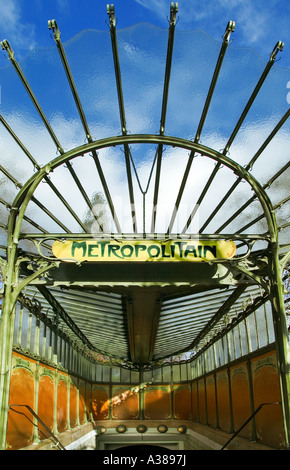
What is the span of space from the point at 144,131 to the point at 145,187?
1.58m

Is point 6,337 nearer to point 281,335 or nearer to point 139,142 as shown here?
point 139,142

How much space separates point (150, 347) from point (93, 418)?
6.83 metres

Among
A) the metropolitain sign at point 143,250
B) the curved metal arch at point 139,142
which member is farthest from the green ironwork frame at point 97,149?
the metropolitain sign at point 143,250

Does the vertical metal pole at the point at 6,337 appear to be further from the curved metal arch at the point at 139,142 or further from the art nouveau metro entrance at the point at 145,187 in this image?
→ the curved metal arch at the point at 139,142

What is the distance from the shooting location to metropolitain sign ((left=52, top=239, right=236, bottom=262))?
7.74 m

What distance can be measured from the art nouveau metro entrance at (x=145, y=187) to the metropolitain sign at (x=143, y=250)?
0.02 meters

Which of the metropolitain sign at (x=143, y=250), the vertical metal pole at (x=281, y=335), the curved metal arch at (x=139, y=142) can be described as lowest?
the vertical metal pole at (x=281, y=335)

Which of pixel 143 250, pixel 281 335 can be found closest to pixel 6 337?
pixel 143 250

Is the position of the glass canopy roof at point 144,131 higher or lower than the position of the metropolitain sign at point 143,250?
higher

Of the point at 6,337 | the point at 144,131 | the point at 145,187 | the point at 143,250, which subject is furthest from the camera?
the point at 145,187

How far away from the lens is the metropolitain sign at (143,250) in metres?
7.74

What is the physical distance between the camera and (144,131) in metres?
7.91

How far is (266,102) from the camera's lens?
279 inches

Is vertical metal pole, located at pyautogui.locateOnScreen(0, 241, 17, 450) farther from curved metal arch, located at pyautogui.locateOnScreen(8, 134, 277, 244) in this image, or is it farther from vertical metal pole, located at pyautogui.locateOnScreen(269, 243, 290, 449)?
vertical metal pole, located at pyautogui.locateOnScreen(269, 243, 290, 449)
